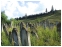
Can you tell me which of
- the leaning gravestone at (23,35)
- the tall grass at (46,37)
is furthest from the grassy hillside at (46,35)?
the leaning gravestone at (23,35)

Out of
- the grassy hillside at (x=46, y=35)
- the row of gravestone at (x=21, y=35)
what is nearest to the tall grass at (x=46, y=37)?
the grassy hillside at (x=46, y=35)

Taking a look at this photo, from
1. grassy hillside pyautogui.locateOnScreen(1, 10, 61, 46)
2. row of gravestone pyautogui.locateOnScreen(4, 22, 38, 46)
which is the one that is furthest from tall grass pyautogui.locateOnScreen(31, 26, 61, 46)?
row of gravestone pyautogui.locateOnScreen(4, 22, 38, 46)

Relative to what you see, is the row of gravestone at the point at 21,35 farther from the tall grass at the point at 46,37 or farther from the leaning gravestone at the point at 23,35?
the tall grass at the point at 46,37

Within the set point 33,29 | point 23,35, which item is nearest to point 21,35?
point 23,35

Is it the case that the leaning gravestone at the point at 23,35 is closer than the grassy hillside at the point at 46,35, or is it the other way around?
the grassy hillside at the point at 46,35

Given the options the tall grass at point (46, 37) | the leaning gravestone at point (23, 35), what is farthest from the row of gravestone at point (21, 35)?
the tall grass at point (46, 37)

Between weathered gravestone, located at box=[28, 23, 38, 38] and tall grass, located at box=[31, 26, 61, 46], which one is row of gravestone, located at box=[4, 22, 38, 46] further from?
tall grass, located at box=[31, 26, 61, 46]

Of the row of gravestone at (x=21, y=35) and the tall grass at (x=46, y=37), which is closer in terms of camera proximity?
the tall grass at (x=46, y=37)

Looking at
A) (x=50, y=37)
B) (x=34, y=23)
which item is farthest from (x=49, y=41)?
(x=34, y=23)

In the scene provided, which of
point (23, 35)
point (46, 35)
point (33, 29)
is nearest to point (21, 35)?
point (23, 35)

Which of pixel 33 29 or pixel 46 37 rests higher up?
pixel 33 29

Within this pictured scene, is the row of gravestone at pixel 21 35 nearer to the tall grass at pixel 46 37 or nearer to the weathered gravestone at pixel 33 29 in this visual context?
the weathered gravestone at pixel 33 29

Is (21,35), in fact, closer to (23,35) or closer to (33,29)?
(23,35)

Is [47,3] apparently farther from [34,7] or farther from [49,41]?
[49,41]
